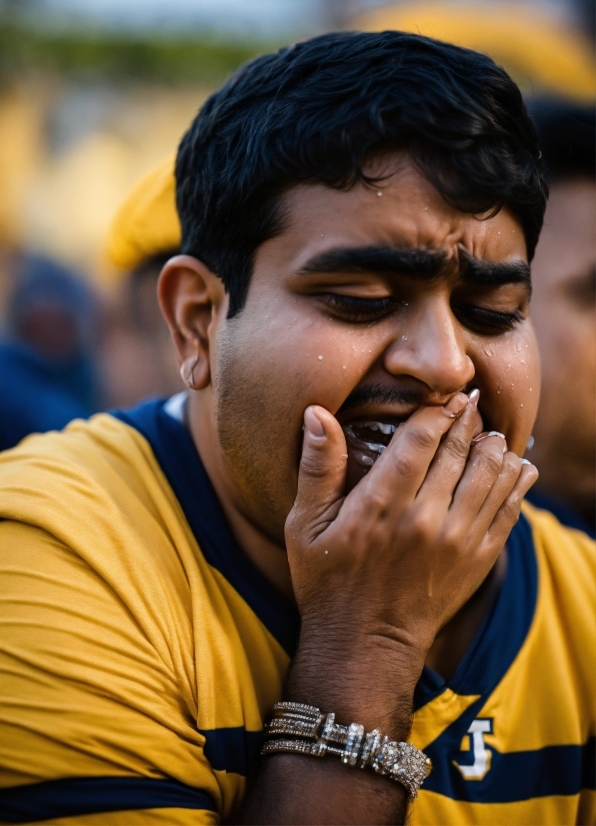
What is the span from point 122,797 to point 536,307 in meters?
2.60

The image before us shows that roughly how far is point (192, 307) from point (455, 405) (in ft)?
2.68

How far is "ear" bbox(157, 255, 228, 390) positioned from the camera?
2.28m

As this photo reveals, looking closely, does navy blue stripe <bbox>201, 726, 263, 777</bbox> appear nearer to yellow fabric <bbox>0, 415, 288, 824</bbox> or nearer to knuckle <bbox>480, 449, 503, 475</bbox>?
yellow fabric <bbox>0, 415, 288, 824</bbox>

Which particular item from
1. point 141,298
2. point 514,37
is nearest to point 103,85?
point 514,37

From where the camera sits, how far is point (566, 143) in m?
3.60

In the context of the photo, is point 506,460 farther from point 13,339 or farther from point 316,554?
point 13,339

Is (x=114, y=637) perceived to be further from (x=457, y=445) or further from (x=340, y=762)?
(x=457, y=445)

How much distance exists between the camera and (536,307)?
11.6 feet

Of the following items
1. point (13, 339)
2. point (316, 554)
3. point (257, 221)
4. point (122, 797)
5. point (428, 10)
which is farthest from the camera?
point (428, 10)

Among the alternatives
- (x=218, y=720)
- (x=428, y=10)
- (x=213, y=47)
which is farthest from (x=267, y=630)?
(x=213, y=47)

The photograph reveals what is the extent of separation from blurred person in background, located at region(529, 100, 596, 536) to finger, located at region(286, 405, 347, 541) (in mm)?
1860

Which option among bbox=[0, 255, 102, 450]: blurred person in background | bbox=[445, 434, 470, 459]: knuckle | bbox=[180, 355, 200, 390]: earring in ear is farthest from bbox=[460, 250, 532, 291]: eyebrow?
bbox=[0, 255, 102, 450]: blurred person in background

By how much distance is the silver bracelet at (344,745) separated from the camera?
5.86 ft

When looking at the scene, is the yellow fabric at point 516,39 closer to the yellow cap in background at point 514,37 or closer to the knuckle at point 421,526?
the yellow cap in background at point 514,37
